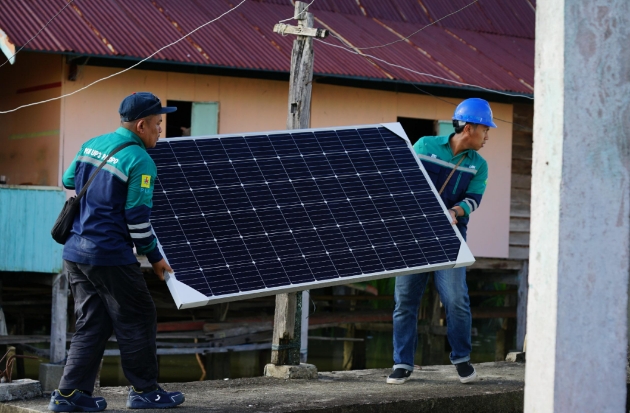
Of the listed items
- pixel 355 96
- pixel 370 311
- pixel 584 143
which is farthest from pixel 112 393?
pixel 370 311

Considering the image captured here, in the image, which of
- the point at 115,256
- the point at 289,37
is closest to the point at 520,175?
the point at 289,37

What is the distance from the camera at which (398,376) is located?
295 inches

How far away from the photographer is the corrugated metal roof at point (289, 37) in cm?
1469

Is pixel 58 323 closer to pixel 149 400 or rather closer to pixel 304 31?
pixel 304 31

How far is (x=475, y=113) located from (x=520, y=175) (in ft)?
41.6

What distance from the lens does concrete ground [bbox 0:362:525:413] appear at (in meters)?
6.35

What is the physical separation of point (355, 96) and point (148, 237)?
40.4 ft

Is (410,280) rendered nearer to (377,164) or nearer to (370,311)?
(377,164)

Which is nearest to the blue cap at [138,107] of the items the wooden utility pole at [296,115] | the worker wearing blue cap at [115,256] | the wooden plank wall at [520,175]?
the worker wearing blue cap at [115,256]

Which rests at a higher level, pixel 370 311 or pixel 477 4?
pixel 477 4

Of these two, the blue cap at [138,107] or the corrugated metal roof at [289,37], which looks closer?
the blue cap at [138,107]

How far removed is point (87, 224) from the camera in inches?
226

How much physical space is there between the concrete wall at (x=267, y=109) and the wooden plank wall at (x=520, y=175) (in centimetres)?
23

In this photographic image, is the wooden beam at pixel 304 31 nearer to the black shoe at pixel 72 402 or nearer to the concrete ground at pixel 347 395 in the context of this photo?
the concrete ground at pixel 347 395
